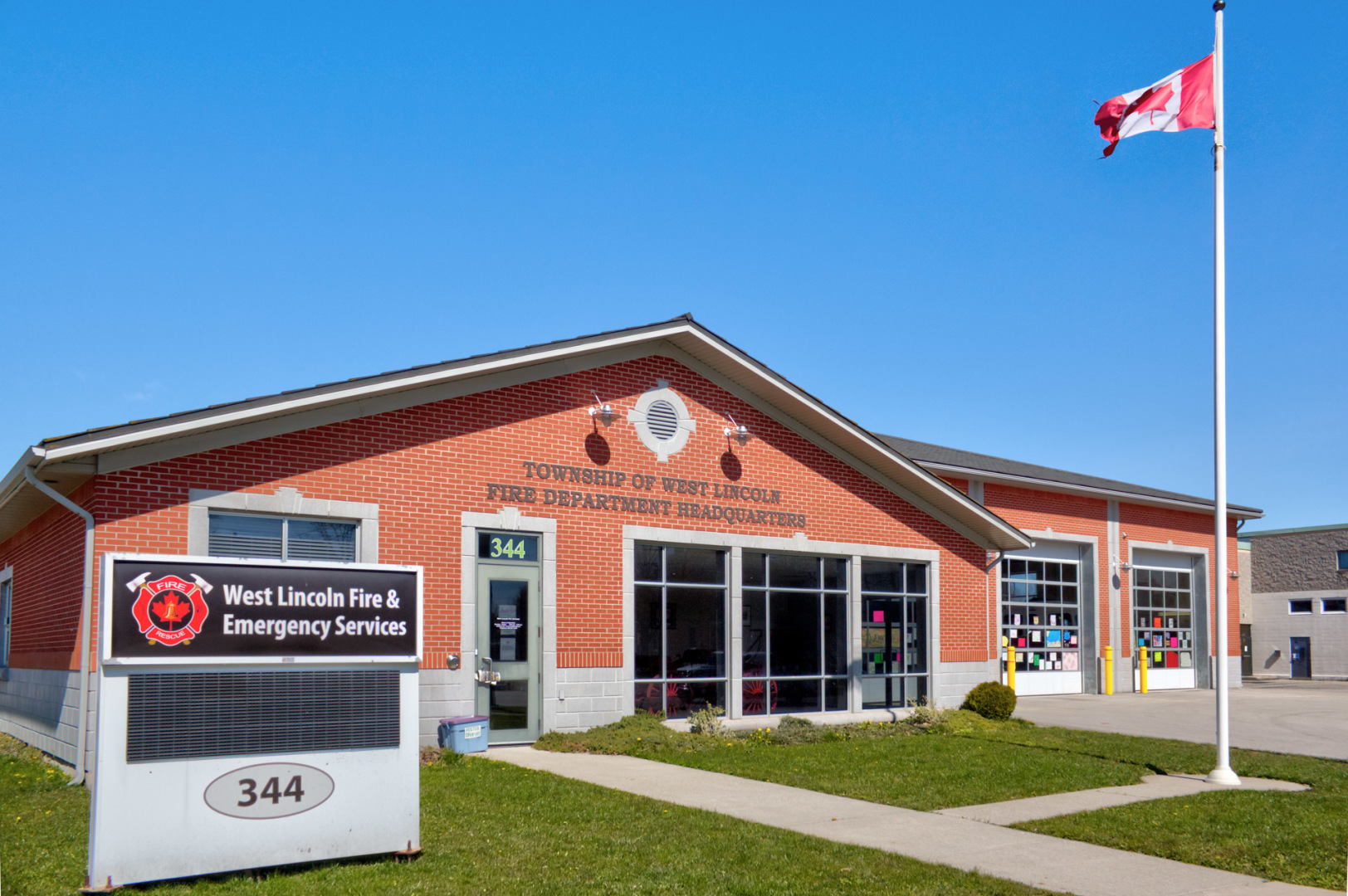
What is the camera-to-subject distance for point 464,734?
559 inches

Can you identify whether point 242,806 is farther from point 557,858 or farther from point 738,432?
point 738,432

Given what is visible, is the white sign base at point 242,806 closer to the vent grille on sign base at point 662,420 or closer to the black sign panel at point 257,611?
the black sign panel at point 257,611

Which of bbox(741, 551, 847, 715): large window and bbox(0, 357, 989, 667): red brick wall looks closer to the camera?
bbox(0, 357, 989, 667): red brick wall

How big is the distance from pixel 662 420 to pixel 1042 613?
15.5 m

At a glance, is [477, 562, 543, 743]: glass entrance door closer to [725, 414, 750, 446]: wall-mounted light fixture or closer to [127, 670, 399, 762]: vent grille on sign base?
[725, 414, 750, 446]: wall-mounted light fixture

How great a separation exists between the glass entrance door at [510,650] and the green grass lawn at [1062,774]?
0.55 m

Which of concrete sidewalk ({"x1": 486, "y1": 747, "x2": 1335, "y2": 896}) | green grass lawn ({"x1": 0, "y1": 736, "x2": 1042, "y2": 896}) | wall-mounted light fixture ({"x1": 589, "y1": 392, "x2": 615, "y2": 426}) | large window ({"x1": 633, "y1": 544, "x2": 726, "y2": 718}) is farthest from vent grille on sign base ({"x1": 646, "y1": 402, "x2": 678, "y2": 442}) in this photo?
green grass lawn ({"x1": 0, "y1": 736, "x2": 1042, "y2": 896})

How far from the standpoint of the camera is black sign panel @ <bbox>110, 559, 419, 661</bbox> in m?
7.38

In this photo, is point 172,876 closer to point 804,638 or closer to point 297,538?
point 297,538

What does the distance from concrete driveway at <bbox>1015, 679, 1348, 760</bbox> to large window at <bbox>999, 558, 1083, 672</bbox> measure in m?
1.13

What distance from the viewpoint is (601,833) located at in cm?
940

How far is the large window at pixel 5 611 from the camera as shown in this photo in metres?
→ 18.5

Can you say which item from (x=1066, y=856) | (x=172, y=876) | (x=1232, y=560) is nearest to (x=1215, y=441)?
(x=1066, y=856)

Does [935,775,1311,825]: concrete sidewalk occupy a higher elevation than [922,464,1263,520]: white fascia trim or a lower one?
lower
